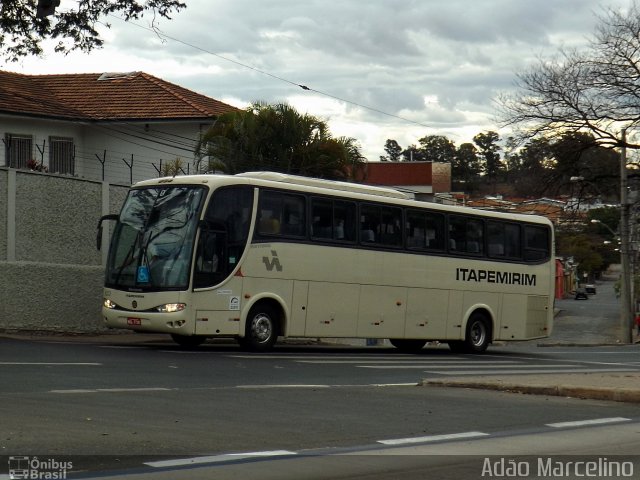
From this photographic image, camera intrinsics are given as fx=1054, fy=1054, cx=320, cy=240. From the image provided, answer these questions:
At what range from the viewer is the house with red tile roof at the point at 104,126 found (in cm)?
3419

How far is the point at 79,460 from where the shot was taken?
25.7 ft

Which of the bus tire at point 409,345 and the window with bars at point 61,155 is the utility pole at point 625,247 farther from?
the window with bars at point 61,155

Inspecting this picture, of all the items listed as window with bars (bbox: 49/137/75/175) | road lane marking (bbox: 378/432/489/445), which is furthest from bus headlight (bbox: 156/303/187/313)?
window with bars (bbox: 49/137/75/175)

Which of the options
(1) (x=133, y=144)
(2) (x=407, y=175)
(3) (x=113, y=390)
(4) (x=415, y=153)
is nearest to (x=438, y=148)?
(4) (x=415, y=153)

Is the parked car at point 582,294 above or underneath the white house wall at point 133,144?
underneath

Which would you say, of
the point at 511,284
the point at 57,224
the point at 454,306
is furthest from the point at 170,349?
the point at 511,284

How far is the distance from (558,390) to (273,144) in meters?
21.0

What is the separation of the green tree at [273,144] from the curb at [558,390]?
1943 centimetres

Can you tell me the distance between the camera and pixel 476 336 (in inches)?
1065

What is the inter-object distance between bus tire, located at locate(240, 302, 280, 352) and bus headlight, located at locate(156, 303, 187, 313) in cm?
160

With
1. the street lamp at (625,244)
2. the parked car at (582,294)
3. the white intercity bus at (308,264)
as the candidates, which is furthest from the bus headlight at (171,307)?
the parked car at (582,294)

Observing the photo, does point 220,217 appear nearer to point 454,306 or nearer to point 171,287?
point 171,287

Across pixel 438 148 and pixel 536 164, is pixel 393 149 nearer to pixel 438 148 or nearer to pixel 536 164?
pixel 438 148

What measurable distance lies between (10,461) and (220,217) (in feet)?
43.1
